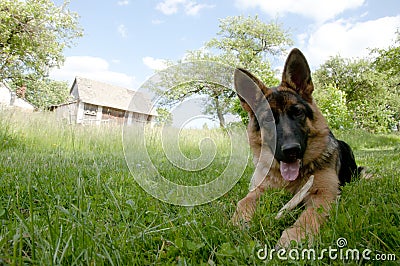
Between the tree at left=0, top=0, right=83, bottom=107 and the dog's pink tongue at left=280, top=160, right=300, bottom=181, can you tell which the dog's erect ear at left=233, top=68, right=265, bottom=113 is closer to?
the dog's pink tongue at left=280, top=160, right=300, bottom=181

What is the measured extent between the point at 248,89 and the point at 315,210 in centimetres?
136

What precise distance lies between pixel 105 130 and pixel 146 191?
5495 mm

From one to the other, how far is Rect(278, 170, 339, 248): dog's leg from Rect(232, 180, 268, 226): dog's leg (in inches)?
11.9

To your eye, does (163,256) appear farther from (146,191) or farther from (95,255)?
(146,191)

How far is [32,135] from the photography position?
7492mm

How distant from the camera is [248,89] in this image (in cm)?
279

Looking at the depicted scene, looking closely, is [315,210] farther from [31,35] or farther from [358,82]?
[358,82]

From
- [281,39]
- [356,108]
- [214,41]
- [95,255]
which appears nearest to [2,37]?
[214,41]

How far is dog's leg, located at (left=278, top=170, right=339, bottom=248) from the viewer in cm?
162

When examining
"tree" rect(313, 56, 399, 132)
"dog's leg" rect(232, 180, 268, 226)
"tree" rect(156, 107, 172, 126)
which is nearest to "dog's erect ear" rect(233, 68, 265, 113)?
"tree" rect(156, 107, 172, 126)

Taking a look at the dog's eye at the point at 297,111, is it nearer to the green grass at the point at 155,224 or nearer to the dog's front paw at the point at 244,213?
the green grass at the point at 155,224

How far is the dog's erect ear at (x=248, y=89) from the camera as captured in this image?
8.61ft

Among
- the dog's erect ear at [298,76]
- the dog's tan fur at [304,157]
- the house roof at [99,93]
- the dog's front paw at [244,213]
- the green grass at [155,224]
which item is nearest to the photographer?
the green grass at [155,224]

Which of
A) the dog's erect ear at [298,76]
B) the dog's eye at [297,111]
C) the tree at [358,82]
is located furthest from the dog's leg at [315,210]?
the tree at [358,82]
